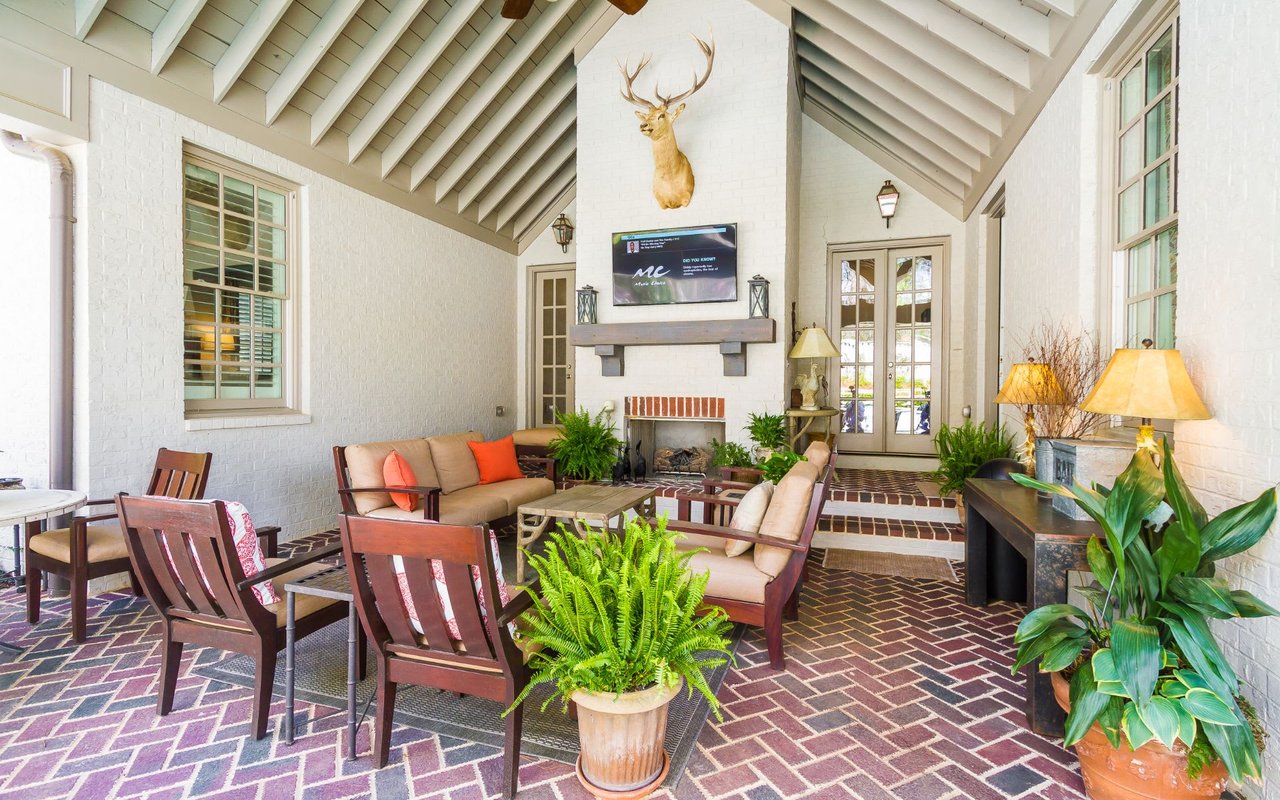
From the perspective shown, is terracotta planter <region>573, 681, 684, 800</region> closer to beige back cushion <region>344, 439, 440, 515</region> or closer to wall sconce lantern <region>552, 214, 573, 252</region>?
beige back cushion <region>344, 439, 440, 515</region>

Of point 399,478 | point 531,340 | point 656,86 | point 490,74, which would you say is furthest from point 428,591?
point 531,340

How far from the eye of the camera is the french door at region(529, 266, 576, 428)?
8234 millimetres

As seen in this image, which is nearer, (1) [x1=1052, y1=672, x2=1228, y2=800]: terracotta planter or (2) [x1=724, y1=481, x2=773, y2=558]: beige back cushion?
(1) [x1=1052, y1=672, x2=1228, y2=800]: terracotta planter

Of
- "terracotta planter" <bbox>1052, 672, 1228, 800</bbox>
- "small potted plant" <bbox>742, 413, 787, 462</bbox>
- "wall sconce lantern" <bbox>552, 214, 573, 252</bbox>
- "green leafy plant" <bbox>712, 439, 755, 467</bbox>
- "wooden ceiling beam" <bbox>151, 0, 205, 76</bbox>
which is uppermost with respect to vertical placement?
"wooden ceiling beam" <bbox>151, 0, 205, 76</bbox>

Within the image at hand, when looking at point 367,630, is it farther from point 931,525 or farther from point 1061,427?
point 931,525

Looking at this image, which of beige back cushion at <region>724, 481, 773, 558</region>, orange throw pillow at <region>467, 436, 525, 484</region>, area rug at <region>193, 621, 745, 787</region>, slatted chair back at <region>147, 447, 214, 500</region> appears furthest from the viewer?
orange throw pillow at <region>467, 436, 525, 484</region>

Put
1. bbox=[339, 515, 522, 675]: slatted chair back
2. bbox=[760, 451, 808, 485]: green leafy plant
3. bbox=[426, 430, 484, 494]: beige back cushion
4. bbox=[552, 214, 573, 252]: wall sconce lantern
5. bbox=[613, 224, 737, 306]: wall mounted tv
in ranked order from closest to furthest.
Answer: bbox=[339, 515, 522, 675]: slatted chair back
bbox=[760, 451, 808, 485]: green leafy plant
bbox=[426, 430, 484, 494]: beige back cushion
bbox=[613, 224, 737, 306]: wall mounted tv
bbox=[552, 214, 573, 252]: wall sconce lantern

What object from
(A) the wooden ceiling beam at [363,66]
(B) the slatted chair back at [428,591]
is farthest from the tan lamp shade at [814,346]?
(B) the slatted chair back at [428,591]

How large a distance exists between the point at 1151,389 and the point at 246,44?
541cm

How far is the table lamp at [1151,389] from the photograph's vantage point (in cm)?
211

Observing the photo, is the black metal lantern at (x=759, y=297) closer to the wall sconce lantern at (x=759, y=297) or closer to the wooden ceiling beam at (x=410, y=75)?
the wall sconce lantern at (x=759, y=297)

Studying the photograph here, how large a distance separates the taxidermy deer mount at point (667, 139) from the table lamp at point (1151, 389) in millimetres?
4258

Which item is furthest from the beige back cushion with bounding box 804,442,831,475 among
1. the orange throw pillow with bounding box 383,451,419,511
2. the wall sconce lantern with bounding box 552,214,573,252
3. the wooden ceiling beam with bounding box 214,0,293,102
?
the wall sconce lantern with bounding box 552,214,573,252

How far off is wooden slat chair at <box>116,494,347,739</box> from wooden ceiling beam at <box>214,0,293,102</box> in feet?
11.2
